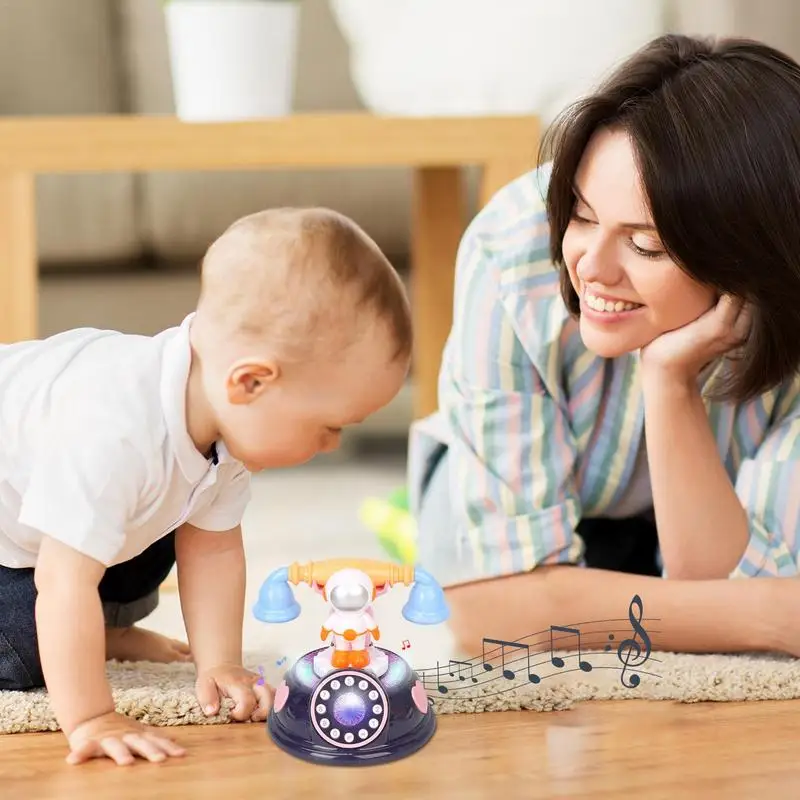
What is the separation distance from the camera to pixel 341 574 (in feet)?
2.77

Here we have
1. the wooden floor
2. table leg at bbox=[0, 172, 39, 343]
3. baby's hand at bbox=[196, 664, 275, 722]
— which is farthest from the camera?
table leg at bbox=[0, 172, 39, 343]

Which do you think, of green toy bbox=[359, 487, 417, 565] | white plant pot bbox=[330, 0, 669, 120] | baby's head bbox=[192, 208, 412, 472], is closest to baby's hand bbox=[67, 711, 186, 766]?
baby's head bbox=[192, 208, 412, 472]

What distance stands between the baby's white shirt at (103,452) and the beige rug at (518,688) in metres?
0.11

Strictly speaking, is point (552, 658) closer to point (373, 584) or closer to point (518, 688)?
point (518, 688)

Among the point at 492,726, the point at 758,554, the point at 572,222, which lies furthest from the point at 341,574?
the point at 758,554

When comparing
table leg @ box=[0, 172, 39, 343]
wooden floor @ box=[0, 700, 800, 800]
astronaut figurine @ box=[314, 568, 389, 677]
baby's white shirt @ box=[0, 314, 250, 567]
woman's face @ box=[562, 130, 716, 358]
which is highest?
table leg @ box=[0, 172, 39, 343]

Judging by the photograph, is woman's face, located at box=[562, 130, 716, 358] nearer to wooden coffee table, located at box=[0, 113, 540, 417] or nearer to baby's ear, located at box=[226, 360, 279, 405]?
baby's ear, located at box=[226, 360, 279, 405]

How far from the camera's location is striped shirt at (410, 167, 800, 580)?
3.80 feet

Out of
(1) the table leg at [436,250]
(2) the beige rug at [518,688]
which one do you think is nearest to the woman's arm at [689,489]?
(2) the beige rug at [518,688]

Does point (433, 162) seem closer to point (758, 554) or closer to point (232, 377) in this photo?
point (758, 554)

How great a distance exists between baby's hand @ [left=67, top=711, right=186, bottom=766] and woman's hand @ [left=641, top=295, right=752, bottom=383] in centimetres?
51

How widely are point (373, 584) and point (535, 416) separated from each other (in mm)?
357

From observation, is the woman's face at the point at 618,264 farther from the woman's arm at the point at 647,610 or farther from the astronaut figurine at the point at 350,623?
the astronaut figurine at the point at 350,623

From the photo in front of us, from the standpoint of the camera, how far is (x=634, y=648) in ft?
3.51
